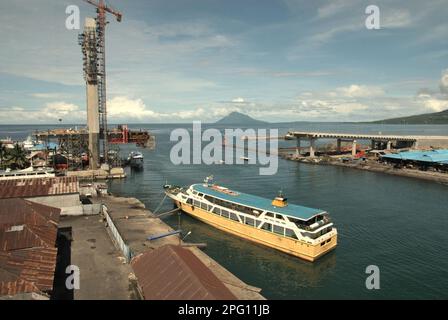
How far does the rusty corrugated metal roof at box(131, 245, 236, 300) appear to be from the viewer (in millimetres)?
19891

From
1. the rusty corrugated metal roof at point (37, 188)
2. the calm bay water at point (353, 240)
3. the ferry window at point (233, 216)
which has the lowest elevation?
the calm bay water at point (353, 240)

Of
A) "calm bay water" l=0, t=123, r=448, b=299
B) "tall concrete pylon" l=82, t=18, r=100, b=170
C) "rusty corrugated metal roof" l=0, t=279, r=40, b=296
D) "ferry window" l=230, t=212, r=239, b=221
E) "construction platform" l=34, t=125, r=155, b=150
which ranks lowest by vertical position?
"calm bay water" l=0, t=123, r=448, b=299

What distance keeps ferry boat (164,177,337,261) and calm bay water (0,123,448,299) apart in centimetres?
119

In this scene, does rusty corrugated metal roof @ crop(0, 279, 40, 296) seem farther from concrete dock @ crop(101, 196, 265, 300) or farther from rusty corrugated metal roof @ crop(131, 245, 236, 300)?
concrete dock @ crop(101, 196, 265, 300)

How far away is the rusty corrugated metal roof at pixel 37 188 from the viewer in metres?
45.1

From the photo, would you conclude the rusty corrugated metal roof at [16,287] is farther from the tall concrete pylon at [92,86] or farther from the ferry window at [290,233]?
the tall concrete pylon at [92,86]

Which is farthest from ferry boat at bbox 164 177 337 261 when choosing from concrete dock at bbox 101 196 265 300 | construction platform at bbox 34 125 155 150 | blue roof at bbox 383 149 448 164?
blue roof at bbox 383 149 448 164

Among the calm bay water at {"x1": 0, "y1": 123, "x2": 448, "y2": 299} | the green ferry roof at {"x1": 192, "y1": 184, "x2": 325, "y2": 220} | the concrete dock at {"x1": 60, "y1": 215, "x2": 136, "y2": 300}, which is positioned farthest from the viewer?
the green ferry roof at {"x1": 192, "y1": 184, "x2": 325, "y2": 220}

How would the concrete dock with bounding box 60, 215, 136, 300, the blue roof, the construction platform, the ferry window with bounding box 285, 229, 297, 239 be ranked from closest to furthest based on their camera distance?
the concrete dock with bounding box 60, 215, 136, 300 < the ferry window with bounding box 285, 229, 297, 239 < the construction platform < the blue roof

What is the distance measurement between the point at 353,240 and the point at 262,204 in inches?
507

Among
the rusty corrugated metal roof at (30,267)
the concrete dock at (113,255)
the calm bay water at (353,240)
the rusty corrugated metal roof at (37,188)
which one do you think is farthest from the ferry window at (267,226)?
the rusty corrugated metal roof at (37,188)

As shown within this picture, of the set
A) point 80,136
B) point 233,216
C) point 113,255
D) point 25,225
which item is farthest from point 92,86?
point 113,255

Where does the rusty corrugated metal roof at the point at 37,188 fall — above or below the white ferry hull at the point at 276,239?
above

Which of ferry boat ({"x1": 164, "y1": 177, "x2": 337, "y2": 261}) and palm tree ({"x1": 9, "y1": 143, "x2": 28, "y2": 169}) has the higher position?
palm tree ({"x1": 9, "y1": 143, "x2": 28, "y2": 169})
